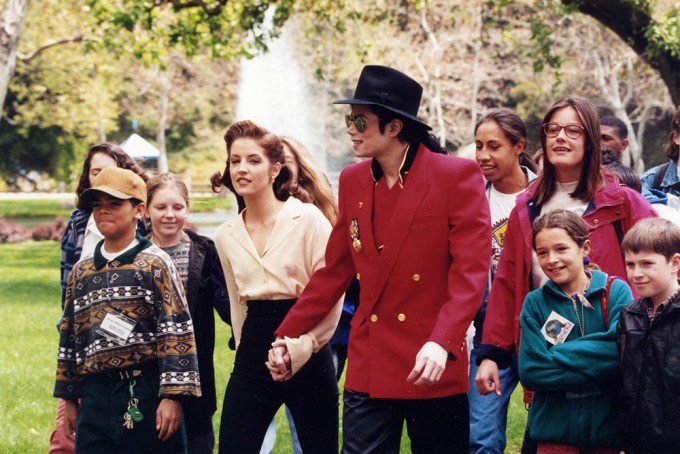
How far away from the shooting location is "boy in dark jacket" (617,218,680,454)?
14.8 ft

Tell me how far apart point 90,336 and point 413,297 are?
5.55ft

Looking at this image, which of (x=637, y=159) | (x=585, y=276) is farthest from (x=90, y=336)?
(x=637, y=159)

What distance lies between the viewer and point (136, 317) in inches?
210

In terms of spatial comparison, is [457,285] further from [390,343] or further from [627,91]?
[627,91]

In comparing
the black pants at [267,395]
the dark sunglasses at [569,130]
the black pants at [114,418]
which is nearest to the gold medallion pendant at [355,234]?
the black pants at [267,395]

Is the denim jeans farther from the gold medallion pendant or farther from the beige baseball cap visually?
the beige baseball cap

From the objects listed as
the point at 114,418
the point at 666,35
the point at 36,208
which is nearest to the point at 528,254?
the point at 114,418

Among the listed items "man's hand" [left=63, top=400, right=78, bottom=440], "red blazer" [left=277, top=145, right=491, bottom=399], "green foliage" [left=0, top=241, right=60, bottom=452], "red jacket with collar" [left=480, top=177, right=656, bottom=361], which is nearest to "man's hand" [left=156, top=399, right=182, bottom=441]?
"man's hand" [left=63, top=400, right=78, bottom=440]

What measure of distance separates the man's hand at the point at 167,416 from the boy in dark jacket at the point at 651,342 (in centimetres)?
212

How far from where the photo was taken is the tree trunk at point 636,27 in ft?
52.3

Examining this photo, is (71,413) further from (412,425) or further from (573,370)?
(573,370)

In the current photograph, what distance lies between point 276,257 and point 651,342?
78.2 inches

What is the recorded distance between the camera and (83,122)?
49.9 m

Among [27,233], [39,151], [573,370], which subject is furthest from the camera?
[39,151]
